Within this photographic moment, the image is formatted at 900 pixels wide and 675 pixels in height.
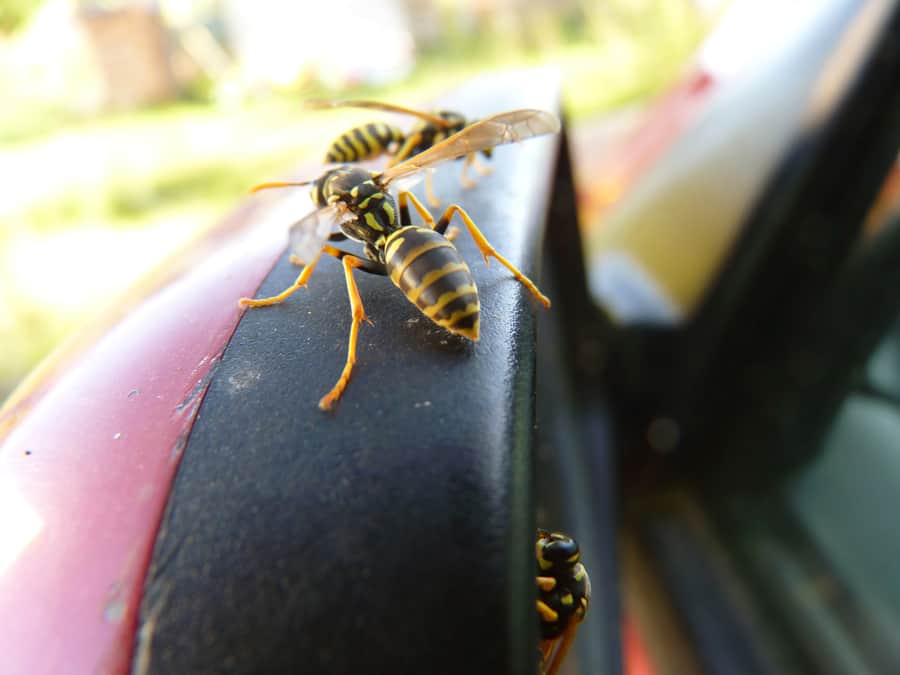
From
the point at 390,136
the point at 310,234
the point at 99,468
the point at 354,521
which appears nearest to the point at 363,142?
the point at 390,136

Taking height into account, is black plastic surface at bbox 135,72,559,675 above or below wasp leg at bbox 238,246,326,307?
below

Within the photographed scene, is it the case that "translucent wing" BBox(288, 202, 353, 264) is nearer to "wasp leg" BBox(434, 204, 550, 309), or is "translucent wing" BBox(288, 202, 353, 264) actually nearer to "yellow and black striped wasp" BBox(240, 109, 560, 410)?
"yellow and black striped wasp" BBox(240, 109, 560, 410)

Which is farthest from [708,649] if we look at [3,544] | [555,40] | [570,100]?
[555,40]

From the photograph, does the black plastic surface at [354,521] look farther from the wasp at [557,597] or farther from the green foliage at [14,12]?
the green foliage at [14,12]

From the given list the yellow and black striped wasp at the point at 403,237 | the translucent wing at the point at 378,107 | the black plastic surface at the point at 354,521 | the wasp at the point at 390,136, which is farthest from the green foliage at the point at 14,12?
the black plastic surface at the point at 354,521

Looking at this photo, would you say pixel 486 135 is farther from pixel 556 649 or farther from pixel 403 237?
pixel 556 649

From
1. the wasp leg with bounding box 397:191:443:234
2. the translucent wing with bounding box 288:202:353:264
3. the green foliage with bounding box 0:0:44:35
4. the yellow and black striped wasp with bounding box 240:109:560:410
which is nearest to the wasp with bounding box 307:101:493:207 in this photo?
the yellow and black striped wasp with bounding box 240:109:560:410

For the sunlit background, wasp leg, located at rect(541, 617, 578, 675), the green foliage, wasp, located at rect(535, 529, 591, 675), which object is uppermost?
the green foliage
